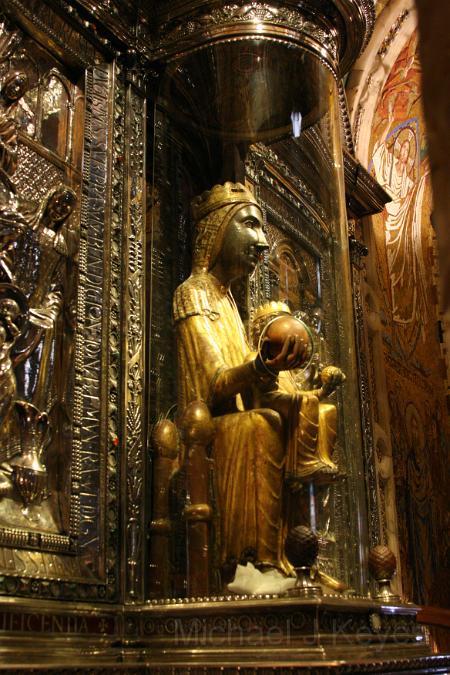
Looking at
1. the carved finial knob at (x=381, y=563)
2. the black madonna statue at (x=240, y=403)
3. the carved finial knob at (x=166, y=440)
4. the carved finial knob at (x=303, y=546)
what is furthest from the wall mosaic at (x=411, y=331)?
the carved finial knob at (x=303, y=546)

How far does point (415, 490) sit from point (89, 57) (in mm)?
5389

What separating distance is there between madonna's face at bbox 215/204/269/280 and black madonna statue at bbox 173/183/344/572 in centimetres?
1

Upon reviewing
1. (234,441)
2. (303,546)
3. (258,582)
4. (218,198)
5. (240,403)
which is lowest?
(258,582)

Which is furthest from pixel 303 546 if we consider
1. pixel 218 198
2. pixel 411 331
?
pixel 411 331

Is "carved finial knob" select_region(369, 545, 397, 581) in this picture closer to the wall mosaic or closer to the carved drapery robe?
the carved drapery robe

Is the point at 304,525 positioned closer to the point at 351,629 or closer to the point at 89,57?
the point at 351,629

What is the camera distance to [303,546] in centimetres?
302

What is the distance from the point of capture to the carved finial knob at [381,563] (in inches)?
148

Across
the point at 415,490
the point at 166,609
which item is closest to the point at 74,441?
the point at 166,609

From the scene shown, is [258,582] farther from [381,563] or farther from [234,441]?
[381,563]

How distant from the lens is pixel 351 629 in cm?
Answer: 310

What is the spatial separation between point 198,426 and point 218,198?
A: 125 cm

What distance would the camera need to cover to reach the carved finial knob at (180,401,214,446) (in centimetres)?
352

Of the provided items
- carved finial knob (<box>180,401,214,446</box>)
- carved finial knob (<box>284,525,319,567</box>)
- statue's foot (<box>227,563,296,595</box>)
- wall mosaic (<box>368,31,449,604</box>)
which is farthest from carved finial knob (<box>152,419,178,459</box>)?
wall mosaic (<box>368,31,449,604</box>)
